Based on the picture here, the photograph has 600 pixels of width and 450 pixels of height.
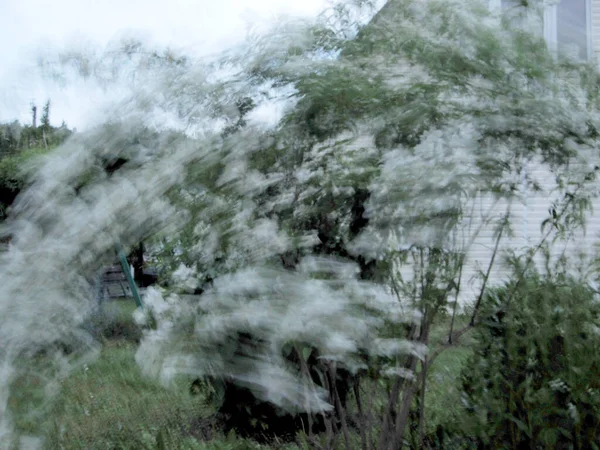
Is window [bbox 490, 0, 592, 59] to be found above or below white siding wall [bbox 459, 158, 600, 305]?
above

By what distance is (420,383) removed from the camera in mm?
3301

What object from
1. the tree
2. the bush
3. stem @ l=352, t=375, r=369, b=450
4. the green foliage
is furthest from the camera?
the bush

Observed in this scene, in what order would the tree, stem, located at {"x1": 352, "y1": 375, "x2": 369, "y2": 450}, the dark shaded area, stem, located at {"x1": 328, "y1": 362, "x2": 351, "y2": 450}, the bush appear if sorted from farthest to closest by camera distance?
the dark shaded area, the bush, stem, located at {"x1": 352, "y1": 375, "x2": 369, "y2": 450}, stem, located at {"x1": 328, "y1": 362, "x2": 351, "y2": 450}, the tree

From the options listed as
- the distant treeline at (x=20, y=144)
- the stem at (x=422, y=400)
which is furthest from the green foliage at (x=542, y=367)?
the distant treeline at (x=20, y=144)

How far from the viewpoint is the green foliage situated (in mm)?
2945

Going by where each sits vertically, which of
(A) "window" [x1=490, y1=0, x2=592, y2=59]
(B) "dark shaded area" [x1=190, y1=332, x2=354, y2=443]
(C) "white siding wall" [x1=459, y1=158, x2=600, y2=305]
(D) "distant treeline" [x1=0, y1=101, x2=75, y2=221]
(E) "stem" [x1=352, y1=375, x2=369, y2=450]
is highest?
(A) "window" [x1=490, y1=0, x2=592, y2=59]

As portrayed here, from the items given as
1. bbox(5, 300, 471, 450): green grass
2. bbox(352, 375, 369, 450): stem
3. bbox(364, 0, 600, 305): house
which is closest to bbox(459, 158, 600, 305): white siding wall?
bbox(364, 0, 600, 305): house

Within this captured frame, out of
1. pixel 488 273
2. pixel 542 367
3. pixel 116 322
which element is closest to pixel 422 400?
pixel 542 367

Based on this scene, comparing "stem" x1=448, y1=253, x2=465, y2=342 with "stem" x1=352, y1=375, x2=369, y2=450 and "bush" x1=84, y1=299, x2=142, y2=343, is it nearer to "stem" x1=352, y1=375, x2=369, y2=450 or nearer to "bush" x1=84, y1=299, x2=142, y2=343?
"stem" x1=352, y1=375, x2=369, y2=450

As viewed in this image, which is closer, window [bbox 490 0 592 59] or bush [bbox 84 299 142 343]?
bush [bbox 84 299 142 343]

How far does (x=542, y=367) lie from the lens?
→ 3.03m

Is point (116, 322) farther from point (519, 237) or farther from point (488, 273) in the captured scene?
point (519, 237)

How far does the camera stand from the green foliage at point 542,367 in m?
2.95

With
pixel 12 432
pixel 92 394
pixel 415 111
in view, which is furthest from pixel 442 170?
pixel 92 394
